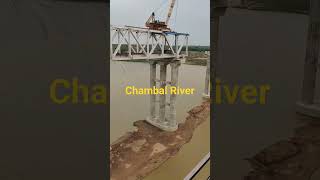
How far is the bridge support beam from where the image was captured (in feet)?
30.8

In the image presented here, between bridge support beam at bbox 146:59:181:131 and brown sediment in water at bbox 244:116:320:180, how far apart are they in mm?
7734

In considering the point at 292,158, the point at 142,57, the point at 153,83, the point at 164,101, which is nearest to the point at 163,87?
the point at 153,83

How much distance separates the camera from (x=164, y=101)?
9.84 m

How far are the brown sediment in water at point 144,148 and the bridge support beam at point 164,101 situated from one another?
26 cm

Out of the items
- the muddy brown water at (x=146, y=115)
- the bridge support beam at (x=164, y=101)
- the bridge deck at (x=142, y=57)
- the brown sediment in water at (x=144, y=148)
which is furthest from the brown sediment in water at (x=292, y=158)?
the bridge support beam at (x=164, y=101)

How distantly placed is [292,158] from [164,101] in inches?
333

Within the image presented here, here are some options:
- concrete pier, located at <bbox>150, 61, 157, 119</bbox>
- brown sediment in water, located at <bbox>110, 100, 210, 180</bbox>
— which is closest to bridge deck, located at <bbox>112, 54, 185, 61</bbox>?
concrete pier, located at <bbox>150, 61, 157, 119</bbox>

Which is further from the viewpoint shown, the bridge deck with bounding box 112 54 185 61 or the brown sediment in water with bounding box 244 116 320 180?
the bridge deck with bounding box 112 54 185 61

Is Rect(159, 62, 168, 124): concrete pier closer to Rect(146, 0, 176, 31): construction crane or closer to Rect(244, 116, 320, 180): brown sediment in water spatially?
Rect(146, 0, 176, 31): construction crane

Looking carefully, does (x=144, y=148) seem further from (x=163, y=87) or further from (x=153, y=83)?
(x=153, y=83)

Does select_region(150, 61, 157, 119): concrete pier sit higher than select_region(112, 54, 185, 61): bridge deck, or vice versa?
select_region(112, 54, 185, 61): bridge deck

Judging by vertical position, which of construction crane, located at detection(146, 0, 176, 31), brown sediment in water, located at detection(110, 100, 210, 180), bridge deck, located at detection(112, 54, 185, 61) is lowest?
brown sediment in water, located at detection(110, 100, 210, 180)
